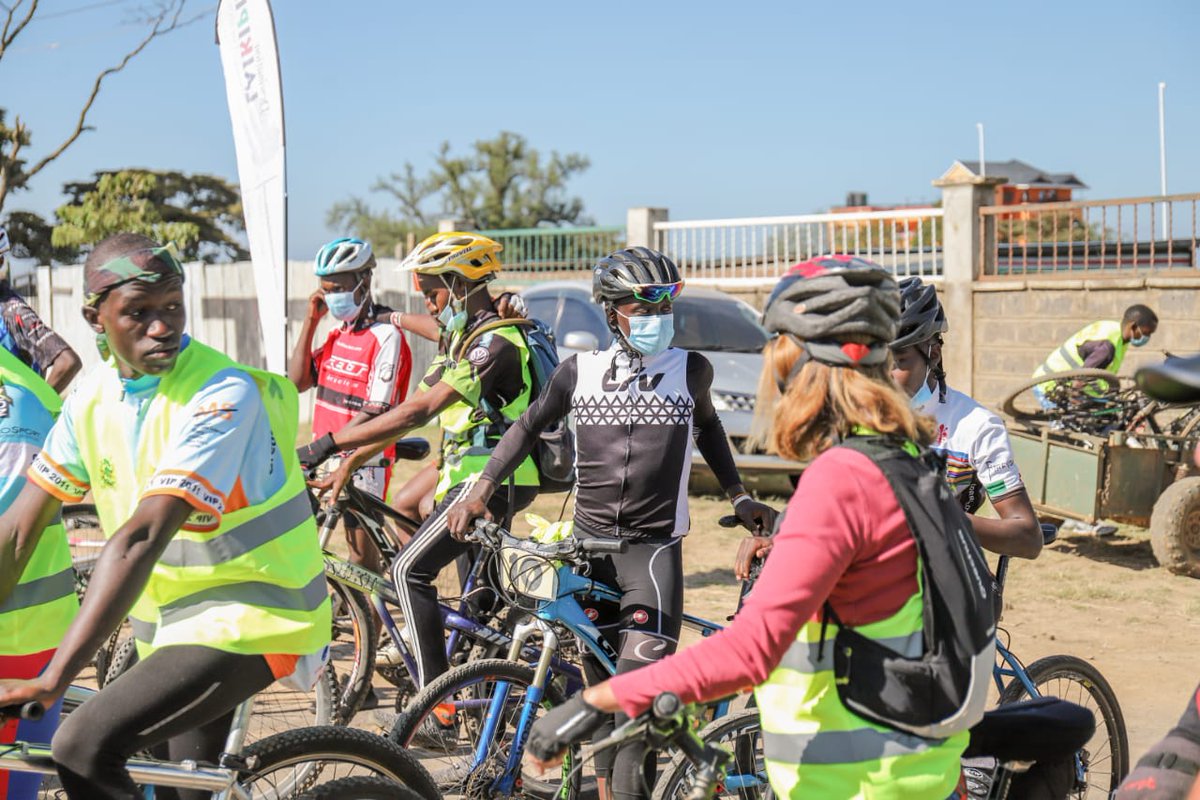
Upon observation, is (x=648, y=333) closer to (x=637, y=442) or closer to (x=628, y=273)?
(x=628, y=273)

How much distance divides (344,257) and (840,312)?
15.2 ft

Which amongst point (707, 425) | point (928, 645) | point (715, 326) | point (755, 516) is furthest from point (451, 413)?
point (715, 326)

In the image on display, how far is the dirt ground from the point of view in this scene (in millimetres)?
7007

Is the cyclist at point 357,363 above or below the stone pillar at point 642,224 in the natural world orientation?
below

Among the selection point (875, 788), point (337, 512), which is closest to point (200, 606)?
point (875, 788)

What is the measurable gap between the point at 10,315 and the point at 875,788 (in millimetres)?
4905

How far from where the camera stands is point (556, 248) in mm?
22281

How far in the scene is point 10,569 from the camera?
3281 mm

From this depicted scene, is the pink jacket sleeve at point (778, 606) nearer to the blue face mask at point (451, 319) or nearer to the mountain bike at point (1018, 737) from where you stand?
the mountain bike at point (1018, 737)

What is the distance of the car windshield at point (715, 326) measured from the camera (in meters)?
12.9

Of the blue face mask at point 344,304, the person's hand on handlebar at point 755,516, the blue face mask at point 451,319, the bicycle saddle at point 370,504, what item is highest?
the blue face mask at point 344,304

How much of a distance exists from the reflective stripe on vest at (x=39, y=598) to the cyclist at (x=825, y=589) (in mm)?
1872

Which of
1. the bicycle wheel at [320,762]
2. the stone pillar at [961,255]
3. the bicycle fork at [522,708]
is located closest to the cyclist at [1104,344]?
the stone pillar at [961,255]

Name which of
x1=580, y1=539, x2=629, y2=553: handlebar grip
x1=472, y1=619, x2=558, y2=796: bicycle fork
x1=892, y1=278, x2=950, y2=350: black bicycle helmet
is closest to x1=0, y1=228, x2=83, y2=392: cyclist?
x1=472, y1=619, x2=558, y2=796: bicycle fork
